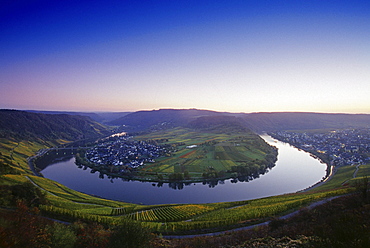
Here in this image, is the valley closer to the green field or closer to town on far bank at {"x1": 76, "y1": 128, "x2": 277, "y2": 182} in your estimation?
the green field

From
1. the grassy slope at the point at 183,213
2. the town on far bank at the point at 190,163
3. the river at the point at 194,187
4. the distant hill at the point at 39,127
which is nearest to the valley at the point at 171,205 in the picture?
the grassy slope at the point at 183,213

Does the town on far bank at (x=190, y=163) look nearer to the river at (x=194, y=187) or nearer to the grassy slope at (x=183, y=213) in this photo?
the river at (x=194, y=187)

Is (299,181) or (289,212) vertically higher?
(289,212)

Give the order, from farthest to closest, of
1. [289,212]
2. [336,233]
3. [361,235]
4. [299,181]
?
1. [299,181]
2. [289,212]
3. [336,233]
4. [361,235]

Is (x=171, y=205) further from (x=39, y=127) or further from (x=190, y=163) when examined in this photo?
(x=39, y=127)

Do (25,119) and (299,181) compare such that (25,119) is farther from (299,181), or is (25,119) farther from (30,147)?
(299,181)

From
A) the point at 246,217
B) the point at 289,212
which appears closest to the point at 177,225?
the point at 246,217

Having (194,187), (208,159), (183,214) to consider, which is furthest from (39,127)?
(183,214)

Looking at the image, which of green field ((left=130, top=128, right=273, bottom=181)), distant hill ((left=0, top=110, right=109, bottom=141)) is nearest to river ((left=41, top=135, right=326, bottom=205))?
green field ((left=130, top=128, right=273, bottom=181))
